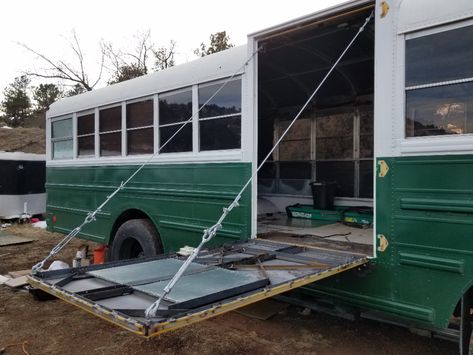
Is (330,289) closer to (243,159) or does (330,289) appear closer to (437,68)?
(243,159)

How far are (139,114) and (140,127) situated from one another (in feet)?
0.60

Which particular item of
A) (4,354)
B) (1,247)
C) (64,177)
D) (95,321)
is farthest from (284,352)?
(1,247)

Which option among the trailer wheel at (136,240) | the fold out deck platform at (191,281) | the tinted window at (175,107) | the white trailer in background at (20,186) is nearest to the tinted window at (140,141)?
the tinted window at (175,107)

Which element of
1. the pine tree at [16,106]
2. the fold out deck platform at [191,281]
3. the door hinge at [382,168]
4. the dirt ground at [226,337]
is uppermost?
the pine tree at [16,106]

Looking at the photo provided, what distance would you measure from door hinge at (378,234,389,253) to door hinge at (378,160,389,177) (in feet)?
1.53

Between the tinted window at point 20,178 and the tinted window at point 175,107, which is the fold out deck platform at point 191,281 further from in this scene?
the tinted window at point 20,178

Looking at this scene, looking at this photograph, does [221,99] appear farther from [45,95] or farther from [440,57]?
[45,95]

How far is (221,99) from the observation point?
4.46 meters

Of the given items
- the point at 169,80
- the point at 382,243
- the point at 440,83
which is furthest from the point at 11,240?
the point at 440,83

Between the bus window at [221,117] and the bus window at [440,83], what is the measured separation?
1680 millimetres

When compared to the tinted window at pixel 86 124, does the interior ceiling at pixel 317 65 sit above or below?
above

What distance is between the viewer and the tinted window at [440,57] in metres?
2.90

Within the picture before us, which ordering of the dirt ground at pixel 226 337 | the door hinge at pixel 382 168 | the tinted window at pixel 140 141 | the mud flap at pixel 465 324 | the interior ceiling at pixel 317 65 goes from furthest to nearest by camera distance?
the tinted window at pixel 140 141 → the interior ceiling at pixel 317 65 → the dirt ground at pixel 226 337 → the door hinge at pixel 382 168 → the mud flap at pixel 465 324

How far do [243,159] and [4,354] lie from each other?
111 inches
